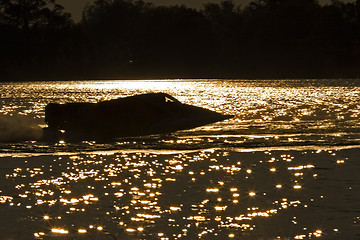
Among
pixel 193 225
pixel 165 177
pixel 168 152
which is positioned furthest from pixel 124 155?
pixel 193 225

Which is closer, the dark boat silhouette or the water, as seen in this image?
the water

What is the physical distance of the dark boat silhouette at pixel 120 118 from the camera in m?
40.4

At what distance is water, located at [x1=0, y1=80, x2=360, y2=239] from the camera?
56.1ft

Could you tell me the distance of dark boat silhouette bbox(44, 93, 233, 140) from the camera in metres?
40.4

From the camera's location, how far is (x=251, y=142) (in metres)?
34.5

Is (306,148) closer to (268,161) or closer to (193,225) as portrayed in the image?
(268,161)

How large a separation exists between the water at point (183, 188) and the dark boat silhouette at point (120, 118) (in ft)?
11.8

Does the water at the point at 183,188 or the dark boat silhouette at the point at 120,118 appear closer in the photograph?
the water at the point at 183,188

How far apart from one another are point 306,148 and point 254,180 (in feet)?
28.1

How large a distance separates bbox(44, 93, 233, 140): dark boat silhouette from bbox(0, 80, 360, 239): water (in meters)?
3.60

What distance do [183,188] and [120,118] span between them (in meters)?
22.3

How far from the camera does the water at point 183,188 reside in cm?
1711

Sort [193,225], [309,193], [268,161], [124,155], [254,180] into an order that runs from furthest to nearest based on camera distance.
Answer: [124,155], [268,161], [254,180], [309,193], [193,225]

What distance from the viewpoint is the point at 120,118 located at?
44281mm
